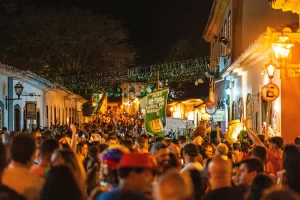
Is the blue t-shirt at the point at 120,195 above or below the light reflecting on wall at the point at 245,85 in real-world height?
below

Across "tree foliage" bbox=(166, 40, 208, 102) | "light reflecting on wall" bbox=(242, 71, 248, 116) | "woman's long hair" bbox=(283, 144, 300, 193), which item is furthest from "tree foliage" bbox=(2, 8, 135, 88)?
"woman's long hair" bbox=(283, 144, 300, 193)

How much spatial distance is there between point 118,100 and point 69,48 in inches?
3483

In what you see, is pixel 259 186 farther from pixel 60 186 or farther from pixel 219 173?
pixel 60 186

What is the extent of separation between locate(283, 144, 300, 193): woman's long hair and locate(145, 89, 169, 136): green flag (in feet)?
28.8

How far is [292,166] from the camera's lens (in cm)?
811

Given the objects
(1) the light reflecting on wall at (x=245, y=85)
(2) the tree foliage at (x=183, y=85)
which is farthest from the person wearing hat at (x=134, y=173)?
(2) the tree foliage at (x=183, y=85)

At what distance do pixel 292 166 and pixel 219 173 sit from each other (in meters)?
2.62

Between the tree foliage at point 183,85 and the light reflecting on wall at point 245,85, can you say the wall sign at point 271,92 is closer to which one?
the light reflecting on wall at point 245,85

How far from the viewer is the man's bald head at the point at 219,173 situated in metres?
5.82

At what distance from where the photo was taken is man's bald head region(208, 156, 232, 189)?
5.82m

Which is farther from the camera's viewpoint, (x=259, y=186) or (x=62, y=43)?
(x=62, y=43)

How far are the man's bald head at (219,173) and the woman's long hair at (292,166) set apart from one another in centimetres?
216

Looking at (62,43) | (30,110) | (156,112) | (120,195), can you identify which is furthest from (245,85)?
(62,43)

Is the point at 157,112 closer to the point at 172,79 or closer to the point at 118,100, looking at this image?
the point at 172,79
